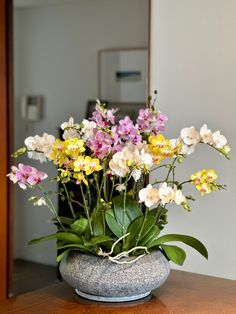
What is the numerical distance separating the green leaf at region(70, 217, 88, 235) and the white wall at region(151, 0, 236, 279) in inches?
18.3

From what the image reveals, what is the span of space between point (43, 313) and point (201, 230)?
646 mm

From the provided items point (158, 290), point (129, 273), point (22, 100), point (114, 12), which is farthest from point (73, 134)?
point (22, 100)

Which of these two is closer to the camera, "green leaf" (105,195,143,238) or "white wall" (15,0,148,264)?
"green leaf" (105,195,143,238)

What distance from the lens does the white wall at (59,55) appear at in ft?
13.1

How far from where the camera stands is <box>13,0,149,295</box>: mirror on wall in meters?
3.89

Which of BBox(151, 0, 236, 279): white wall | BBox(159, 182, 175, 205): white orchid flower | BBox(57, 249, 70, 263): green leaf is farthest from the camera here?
BBox(151, 0, 236, 279): white wall

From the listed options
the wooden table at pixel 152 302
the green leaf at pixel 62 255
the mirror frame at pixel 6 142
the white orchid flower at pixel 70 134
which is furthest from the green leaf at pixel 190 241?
the mirror frame at pixel 6 142

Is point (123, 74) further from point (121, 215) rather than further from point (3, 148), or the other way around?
point (121, 215)

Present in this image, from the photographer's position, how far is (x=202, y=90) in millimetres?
1822

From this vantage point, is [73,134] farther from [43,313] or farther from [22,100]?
[22,100]

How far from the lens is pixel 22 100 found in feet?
15.0

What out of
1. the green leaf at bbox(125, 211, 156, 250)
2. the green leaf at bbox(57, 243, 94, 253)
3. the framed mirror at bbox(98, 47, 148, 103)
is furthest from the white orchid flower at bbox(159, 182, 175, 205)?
the framed mirror at bbox(98, 47, 148, 103)

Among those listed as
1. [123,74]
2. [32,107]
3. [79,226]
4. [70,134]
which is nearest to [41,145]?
[70,134]

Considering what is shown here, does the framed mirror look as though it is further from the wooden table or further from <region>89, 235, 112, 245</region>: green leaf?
A: <region>89, 235, 112, 245</region>: green leaf
